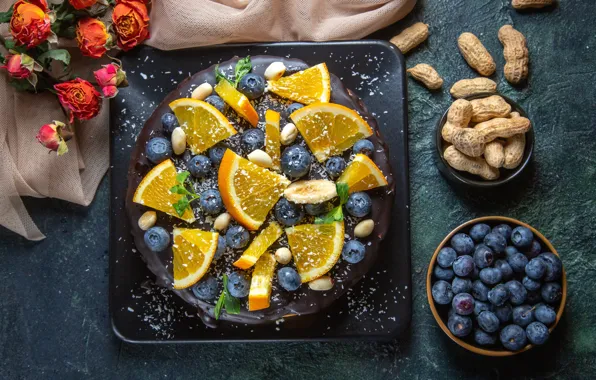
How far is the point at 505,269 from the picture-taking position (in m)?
2.93

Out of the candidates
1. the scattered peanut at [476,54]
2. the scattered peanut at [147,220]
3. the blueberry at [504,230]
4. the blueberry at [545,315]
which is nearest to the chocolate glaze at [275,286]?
the scattered peanut at [147,220]

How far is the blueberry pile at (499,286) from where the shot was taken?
2.91m

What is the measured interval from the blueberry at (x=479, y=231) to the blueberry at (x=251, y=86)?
1.01m

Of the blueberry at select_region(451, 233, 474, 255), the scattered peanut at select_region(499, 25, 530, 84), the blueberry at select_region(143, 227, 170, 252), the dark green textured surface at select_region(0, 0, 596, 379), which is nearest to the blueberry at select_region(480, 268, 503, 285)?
the blueberry at select_region(451, 233, 474, 255)

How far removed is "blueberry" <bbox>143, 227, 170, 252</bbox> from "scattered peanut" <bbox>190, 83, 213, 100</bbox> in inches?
20.4

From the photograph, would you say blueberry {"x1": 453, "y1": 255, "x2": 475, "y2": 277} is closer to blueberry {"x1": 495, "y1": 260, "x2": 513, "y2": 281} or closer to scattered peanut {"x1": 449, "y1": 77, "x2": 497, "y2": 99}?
blueberry {"x1": 495, "y1": 260, "x2": 513, "y2": 281}

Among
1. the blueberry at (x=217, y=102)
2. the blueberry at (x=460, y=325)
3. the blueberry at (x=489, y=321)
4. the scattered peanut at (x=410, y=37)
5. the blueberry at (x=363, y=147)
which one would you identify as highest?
the blueberry at (x=217, y=102)

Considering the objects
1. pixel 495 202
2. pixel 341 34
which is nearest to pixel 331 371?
pixel 495 202

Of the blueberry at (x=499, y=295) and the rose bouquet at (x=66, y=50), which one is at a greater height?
the rose bouquet at (x=66, y=50)

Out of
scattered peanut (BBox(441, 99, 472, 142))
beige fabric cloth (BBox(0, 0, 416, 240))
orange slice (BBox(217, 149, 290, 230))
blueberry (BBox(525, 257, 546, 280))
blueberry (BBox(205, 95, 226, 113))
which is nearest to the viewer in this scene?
orange slice (BBox(217, 149, 290, 230))

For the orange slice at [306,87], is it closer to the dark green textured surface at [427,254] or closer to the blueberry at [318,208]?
the blueberry at [318,208]

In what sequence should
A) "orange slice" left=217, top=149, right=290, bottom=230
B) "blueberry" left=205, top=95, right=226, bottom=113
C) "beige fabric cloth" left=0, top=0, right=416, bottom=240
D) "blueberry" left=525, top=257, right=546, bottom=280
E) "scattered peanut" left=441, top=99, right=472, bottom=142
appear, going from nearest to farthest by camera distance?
"orange slice" left=217, top=149, right=290, bottom=230, "blueberry" left=205, top=95, right=226, bottom=113, "blueberry" left=525, top=257, right=546, bottom=280, "scattered peanut" left=441, top=99, right=472, bottom=142, "beige fabric cloth" left=0, top=0, right=416, bottom=240

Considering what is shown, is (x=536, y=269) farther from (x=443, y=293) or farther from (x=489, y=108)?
(x=489, y=108)

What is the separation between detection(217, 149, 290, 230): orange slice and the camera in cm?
268
